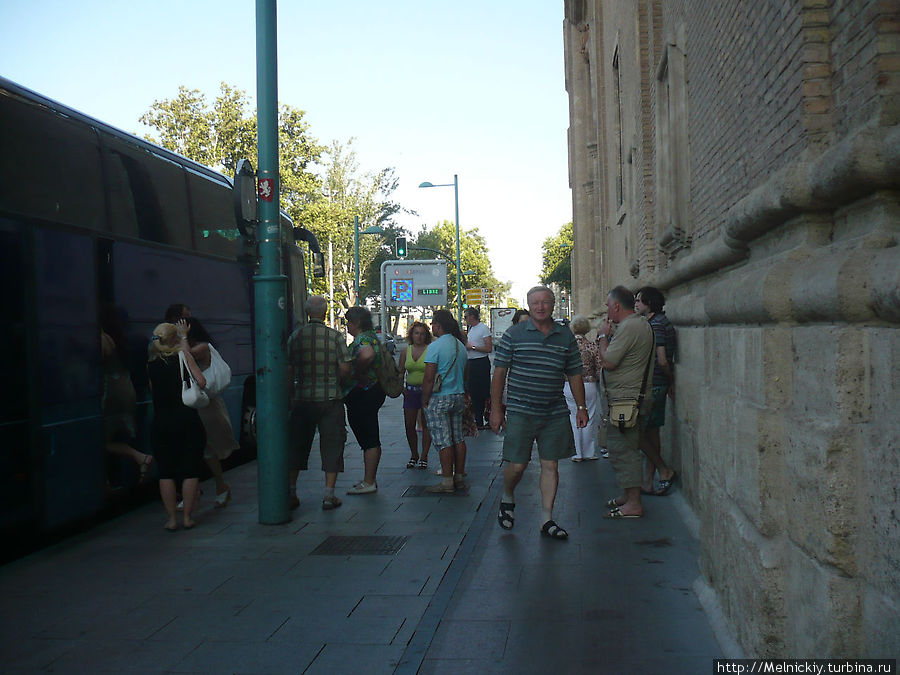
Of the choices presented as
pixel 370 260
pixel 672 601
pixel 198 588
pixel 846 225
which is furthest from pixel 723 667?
pixel 370 260

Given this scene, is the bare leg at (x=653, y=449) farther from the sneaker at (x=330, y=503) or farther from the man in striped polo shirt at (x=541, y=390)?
the sneaker at (x=330, y=503)

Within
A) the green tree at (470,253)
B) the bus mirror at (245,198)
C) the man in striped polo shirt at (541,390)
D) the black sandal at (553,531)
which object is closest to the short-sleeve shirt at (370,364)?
the bus mirror at (245,198)

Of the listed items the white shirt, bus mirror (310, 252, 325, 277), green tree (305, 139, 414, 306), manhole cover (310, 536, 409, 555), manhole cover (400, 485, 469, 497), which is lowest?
manhole cover (400, 485, 469, 497)

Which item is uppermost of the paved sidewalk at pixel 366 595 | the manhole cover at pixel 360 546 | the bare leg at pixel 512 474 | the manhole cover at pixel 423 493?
the bare leg at pixel 512 474

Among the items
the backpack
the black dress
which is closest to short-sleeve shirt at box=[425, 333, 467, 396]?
the backpack

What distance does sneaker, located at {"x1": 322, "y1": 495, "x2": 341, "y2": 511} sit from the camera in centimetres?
792

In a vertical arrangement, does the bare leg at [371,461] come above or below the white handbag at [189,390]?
below

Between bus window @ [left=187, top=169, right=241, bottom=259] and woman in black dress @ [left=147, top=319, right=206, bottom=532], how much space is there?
91.9 inches

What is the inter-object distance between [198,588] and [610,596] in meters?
2.46

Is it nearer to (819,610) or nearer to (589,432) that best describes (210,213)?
(589,432)

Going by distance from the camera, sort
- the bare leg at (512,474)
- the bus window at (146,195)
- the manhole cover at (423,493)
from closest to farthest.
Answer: the bare leg at (512,474) → the bus window at (146,195) → the manhole cover at (423,493)

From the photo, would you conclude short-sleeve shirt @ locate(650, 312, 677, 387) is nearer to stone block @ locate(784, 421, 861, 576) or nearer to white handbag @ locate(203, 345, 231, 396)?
white handbag @ locate(203, 345, 231, 396)

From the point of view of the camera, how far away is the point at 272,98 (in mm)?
7402

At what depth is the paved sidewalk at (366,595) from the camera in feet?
13.8
